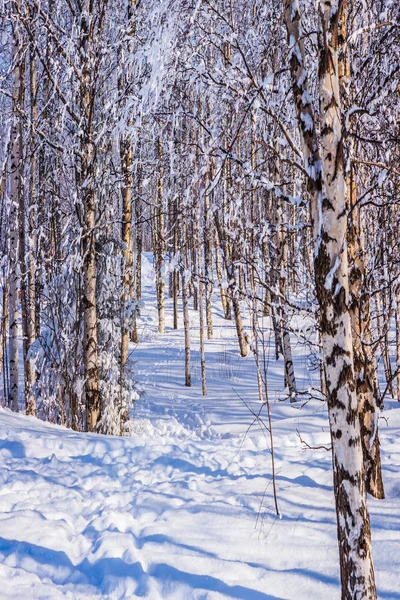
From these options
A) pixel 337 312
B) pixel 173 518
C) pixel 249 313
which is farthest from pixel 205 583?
pixel 249 313

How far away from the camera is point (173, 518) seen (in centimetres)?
432

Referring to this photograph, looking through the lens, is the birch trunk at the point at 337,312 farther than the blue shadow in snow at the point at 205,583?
No

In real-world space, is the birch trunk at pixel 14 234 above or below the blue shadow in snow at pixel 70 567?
above

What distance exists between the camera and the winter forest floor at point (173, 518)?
3334 mm

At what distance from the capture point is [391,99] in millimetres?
4934

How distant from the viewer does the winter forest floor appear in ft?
10.9

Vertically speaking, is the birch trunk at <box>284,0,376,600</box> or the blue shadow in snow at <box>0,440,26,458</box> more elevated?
the birch trunk at <box>284,0,376,600</box>

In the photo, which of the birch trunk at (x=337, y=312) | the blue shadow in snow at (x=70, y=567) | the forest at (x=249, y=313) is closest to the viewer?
the birch trunk at (x=337, y=312)

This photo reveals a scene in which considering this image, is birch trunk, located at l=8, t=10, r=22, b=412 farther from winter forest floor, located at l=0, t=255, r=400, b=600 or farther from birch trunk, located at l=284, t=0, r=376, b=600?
birch trunk, located at l=284, t=0, r=376, b=600

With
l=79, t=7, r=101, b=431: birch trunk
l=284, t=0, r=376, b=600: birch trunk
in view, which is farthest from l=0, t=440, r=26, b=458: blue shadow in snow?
l=284, t=0, r=376, b=600: birch trunk

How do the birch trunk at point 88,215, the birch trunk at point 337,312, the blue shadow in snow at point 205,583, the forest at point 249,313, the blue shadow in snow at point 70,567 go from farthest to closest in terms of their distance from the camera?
the birch trunk at point 88,215 < the blue shadow in snow at point 70,567 < the blue shadow in snow at point 205,583 < the forest at point 249,313 < the birch trunk at point 337,312

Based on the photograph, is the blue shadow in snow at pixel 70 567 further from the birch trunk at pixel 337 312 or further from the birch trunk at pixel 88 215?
the birch trunk at pixel 88 215

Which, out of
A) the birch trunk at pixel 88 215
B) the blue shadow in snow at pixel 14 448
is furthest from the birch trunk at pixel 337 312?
the blue shadow in snow at pixel 14 448

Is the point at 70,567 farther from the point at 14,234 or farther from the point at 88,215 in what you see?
the point at 14,234
